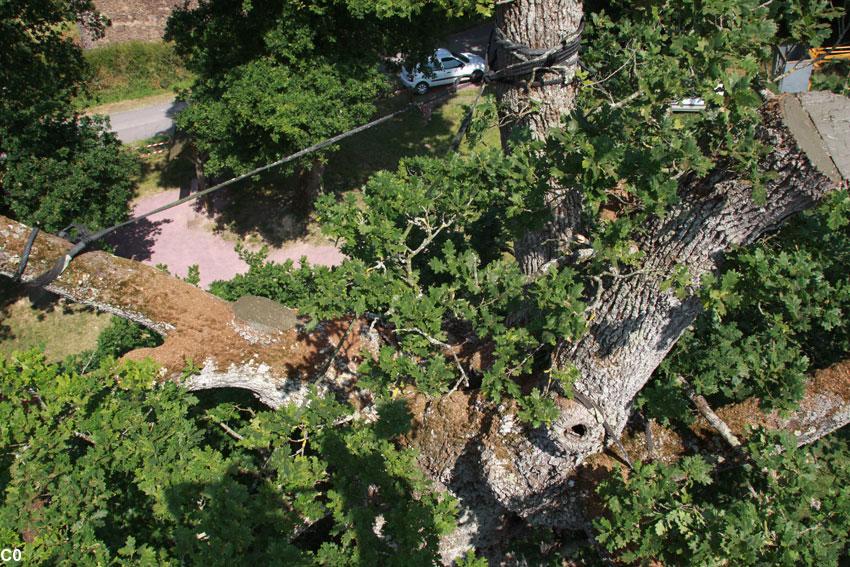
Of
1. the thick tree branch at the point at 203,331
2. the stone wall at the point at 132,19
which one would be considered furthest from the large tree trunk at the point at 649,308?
the stone wall at the point at 132,19

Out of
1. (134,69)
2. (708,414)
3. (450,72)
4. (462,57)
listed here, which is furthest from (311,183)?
(134,69)

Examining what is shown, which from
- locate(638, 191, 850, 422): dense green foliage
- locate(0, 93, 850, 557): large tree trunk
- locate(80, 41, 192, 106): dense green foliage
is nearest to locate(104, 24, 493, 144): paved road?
locate(80, 41, 192, 106): dense green foliage

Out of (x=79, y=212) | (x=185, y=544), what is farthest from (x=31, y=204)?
(x=185, y=544)

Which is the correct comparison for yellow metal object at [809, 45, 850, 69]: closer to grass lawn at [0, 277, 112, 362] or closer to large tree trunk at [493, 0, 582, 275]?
large tree trunk at [493, 0, 582, 275]

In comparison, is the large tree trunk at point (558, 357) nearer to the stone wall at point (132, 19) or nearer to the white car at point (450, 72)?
the white car at point (450, 72)

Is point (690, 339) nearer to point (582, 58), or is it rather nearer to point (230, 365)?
point (582, 58)
